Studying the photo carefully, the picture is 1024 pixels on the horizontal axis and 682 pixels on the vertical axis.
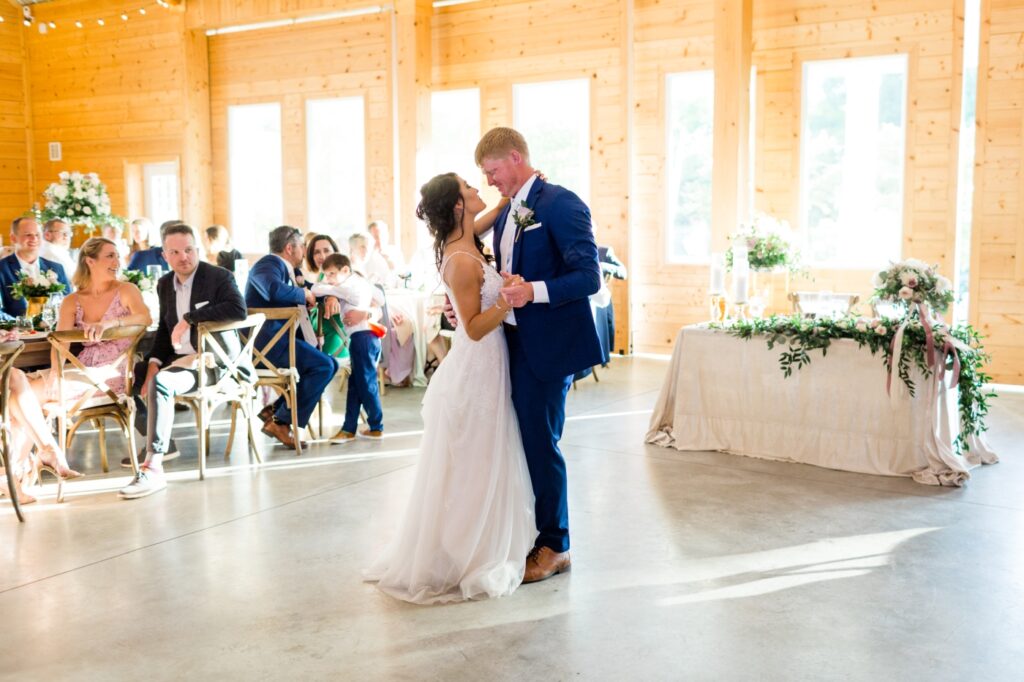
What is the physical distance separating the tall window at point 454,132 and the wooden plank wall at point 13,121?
7.09 m

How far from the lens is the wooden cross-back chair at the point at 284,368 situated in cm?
585

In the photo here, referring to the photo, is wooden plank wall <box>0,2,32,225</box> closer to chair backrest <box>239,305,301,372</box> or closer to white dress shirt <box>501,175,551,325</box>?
chair backrest <box>239,305,301,372</box>

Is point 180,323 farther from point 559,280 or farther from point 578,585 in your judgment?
point 578,585

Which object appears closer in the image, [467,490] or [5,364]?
[467,490]

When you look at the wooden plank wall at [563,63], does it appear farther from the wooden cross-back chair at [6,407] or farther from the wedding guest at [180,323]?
the wooden cross-back chair at [6,407]

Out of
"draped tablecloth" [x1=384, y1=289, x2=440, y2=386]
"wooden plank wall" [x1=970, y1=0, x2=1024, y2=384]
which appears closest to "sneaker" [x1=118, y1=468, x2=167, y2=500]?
"draped tablecloth" [x1=384, y1=289, x2=440, y2=386]

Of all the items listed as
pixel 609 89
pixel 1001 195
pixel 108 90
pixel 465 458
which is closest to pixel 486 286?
pixel 465 458

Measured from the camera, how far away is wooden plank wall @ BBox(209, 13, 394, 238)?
1195 centimetres

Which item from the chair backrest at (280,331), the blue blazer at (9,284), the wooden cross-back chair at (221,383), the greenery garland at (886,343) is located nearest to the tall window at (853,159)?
the greenery garland at (886,343)

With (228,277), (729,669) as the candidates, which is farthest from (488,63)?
(729,669)

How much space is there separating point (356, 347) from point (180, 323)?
1.21m

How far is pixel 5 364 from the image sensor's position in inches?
176

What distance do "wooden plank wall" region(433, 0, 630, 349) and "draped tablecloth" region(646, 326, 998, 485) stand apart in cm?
441

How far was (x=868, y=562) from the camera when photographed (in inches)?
153
